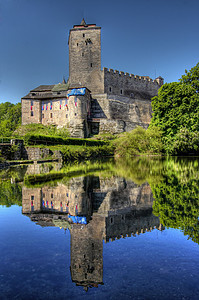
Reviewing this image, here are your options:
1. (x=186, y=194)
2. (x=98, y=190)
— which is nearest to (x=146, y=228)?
(x=186, y=194)

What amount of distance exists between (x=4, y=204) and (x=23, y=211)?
80 centimetres

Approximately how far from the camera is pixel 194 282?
2148 millimetres

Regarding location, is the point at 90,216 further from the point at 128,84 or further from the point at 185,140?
the point at 128,84

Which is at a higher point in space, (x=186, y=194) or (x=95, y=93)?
(x=95, y=93)

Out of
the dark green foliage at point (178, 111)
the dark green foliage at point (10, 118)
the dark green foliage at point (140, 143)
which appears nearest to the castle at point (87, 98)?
the dark green foliage at point (140, 143)

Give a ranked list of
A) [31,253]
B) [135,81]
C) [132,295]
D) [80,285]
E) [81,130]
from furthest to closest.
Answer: [135,81], [81,130], [31,253], [80,285], [132,295]

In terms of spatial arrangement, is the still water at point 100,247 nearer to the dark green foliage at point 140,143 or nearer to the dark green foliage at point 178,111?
the dark green foliage at point 178,111

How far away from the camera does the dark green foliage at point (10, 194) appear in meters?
5.48

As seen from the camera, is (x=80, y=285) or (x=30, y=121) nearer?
(x=80, y=285)

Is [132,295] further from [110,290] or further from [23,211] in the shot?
[23,211]

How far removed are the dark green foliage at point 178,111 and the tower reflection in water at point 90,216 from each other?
20.3 meters

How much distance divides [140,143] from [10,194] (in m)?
23.9

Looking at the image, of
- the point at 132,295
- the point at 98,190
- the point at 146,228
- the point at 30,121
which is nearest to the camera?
the point at 132,295

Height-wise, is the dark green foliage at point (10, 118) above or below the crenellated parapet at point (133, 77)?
below
